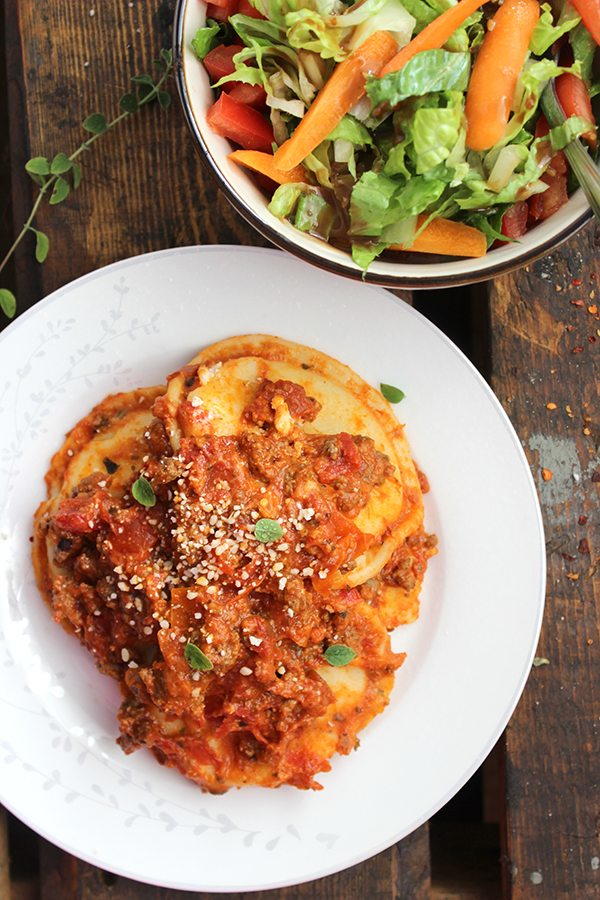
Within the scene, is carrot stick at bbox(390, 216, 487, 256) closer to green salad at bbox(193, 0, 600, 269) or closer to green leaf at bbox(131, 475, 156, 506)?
green salad at bbox(193, 0, 600, 269)

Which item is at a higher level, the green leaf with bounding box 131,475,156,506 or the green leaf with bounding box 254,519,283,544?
the green leaf with bounding box 131,475,156,506

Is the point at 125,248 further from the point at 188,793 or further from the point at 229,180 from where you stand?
the point at 188,793

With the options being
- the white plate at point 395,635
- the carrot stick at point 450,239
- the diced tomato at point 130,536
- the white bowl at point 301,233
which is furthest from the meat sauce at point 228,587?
the carrot stick at point 450,239

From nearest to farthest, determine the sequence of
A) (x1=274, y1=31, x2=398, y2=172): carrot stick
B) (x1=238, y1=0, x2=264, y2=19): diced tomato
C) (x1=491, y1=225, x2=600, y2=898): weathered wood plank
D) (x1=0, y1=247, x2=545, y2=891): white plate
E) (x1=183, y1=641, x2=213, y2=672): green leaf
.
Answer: (x1=274, y1=31, x2=398, y2=172): carrot stick < (x1=238, y1=0, x2=264, y2=19): diced tomato < (x1=183, y1=641, x2=213, y2=672): green leaf < (x1=0, y1=247, x2=545, y2=891): white plate < (x1=491, y1=225, x2=600, y2=898): weathered wood plank

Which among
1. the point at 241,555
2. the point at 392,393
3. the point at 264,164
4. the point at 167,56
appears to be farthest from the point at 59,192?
the point at 241,555

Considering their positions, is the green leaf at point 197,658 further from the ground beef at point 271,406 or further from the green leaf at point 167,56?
the green leaf at point 167,56

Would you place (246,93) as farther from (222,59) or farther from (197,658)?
(197,658)

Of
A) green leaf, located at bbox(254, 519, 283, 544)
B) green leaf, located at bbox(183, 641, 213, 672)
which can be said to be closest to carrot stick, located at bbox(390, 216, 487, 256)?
green leaf, located at bbox(254, 519, 283, 544)
